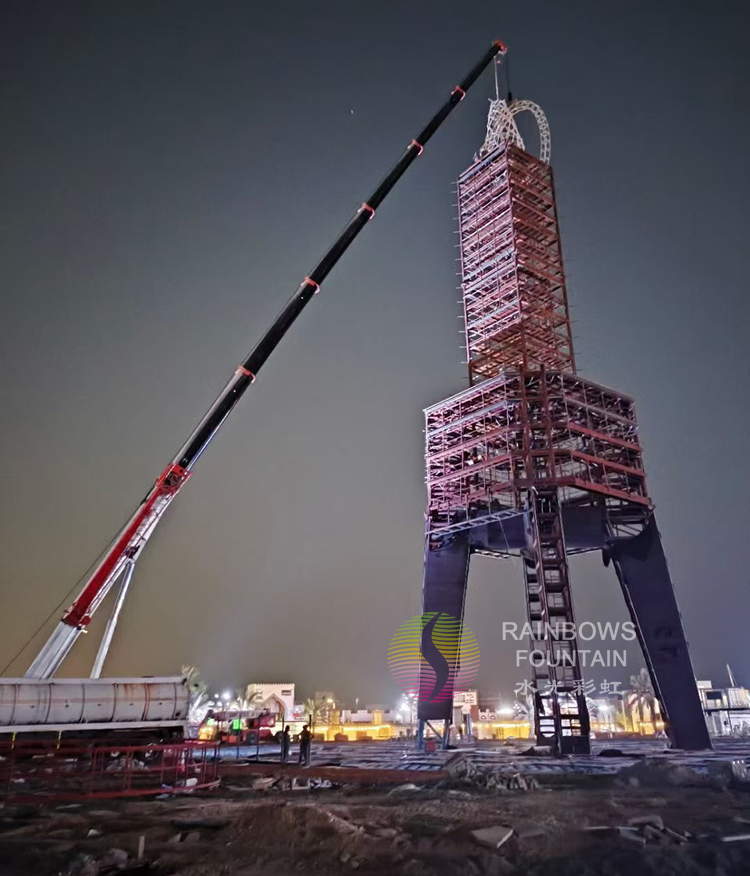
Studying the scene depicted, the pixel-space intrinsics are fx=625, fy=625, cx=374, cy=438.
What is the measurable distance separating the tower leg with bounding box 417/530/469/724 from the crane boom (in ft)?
71.6

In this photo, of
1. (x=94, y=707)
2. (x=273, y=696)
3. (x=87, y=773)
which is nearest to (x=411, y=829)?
(x=87, y=773)

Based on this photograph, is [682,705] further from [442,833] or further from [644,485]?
[442,833]

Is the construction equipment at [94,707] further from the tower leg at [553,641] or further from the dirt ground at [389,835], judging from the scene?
the tower leg at [553,641]

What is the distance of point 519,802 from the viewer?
58.6ft

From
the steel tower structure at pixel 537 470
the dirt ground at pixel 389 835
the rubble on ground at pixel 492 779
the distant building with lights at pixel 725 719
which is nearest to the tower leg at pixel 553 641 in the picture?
the steel tower structure at pixel 537 470

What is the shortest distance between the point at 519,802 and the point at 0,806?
14921mm

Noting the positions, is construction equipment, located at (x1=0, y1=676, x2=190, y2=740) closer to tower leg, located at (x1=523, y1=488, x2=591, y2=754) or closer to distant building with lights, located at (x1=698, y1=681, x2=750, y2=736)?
tower leg, located at (x1=523, y1=488, x2=591, y2=754)

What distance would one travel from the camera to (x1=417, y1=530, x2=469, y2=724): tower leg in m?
46.7

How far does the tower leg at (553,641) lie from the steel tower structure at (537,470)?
0.08 metres

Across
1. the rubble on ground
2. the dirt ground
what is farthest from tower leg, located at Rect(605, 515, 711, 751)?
the dirt ground

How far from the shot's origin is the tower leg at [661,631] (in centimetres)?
3878

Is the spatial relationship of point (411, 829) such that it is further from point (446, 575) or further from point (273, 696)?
point (273, 696)

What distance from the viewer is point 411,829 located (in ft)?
46.5

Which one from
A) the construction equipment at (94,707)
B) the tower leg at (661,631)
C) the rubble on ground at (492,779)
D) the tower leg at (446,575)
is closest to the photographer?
the rubble on ground at (492,779)
